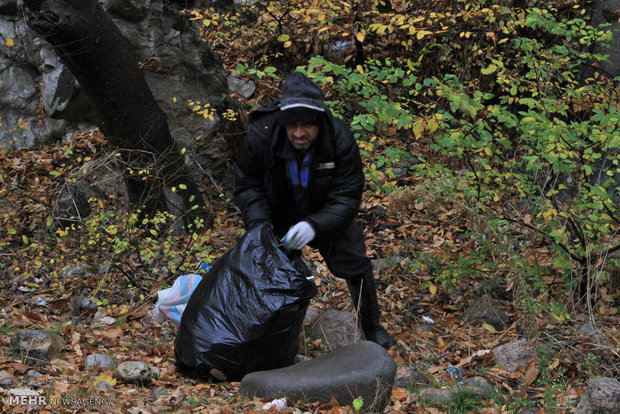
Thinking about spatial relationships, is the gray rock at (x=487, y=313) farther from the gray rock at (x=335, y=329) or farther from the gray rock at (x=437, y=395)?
the gray rock at (x=437, y=395)

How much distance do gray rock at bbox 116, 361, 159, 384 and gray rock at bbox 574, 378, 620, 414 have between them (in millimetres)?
2186

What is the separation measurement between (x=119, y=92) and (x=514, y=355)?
397 cm

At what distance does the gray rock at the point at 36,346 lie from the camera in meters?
3.39

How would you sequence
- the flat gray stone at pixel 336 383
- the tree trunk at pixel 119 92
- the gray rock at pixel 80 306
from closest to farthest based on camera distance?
the flat gray stone at pixel 336 383
the gray rock at pixel 80 306
the tree trunk at pixel 119 92

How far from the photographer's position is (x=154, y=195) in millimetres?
5500

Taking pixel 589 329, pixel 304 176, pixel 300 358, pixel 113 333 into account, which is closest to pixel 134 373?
pixel 113 333

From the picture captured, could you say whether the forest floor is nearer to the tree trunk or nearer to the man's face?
the tree trunk

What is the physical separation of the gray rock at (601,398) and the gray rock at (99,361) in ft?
8.14

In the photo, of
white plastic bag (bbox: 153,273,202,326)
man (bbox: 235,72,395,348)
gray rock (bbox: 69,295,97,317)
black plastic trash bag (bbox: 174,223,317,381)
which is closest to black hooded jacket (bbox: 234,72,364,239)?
man (bbox: 235,72,395,348)

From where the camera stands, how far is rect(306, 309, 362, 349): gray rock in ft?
13.6

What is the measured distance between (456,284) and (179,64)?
13.3ft

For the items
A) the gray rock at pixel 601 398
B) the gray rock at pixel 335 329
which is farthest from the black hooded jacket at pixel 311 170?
the gray rock at pixel 601 398

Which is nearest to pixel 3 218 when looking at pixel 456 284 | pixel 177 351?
pixel 177 351

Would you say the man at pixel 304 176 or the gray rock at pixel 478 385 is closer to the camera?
the gray rock at pixel 478 385
